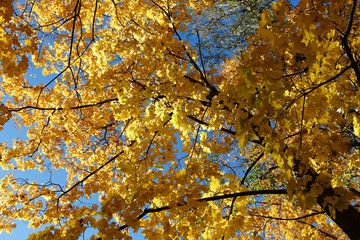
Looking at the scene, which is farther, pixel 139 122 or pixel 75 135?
pixel 75 135

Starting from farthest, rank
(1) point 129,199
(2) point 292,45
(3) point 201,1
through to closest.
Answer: (3) point 201,1, (1) point 129,199, (2) point 292,45

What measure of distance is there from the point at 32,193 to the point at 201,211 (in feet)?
13.1

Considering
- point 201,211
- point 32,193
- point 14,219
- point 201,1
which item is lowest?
point 201,211

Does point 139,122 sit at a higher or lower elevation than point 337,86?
higher

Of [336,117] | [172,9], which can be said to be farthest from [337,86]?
[172,9]

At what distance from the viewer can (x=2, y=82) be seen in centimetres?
567

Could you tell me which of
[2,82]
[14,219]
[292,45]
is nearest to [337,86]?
[292,45]

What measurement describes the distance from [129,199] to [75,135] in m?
4.12

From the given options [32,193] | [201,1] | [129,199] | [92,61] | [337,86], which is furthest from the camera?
[201,1]

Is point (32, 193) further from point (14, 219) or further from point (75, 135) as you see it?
point (75, 135)

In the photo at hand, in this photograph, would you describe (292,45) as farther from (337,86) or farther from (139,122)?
(139,122)

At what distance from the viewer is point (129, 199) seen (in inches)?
102

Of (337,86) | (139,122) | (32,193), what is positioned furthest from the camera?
(32,193)

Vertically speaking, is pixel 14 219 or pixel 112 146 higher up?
pixel 112 146
